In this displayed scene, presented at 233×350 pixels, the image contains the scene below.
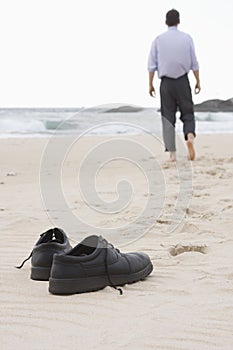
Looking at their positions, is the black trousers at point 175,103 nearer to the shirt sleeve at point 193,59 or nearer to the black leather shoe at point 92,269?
the shirt sleeve at point 193,59

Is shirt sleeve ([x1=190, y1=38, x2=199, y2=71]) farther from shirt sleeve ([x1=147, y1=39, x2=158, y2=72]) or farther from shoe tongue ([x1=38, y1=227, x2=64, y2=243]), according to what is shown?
shoe tongue ([x1=38, y1=227, x2=64, y2=243])

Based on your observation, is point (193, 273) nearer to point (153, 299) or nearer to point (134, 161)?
point (153, 299)

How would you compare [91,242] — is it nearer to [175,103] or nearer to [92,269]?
[92,269]

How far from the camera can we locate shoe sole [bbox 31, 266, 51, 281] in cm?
230

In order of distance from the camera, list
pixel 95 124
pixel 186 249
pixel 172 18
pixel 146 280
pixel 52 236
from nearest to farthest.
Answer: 1. pixel 146 280
2. pixel 52 236
3. pixel 186 249
4. pixel 172 18
5. pixel 95 124

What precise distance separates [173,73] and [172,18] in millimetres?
670

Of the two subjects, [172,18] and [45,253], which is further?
[172,18]

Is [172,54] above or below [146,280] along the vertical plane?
above

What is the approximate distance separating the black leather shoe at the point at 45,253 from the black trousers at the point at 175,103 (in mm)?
4180

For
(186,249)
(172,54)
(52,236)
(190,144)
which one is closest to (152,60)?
(172,54)

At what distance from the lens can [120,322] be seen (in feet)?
5.92

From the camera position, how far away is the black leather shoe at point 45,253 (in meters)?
2.30

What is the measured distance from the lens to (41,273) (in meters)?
2.31

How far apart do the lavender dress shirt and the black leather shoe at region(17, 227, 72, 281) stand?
4.48m
